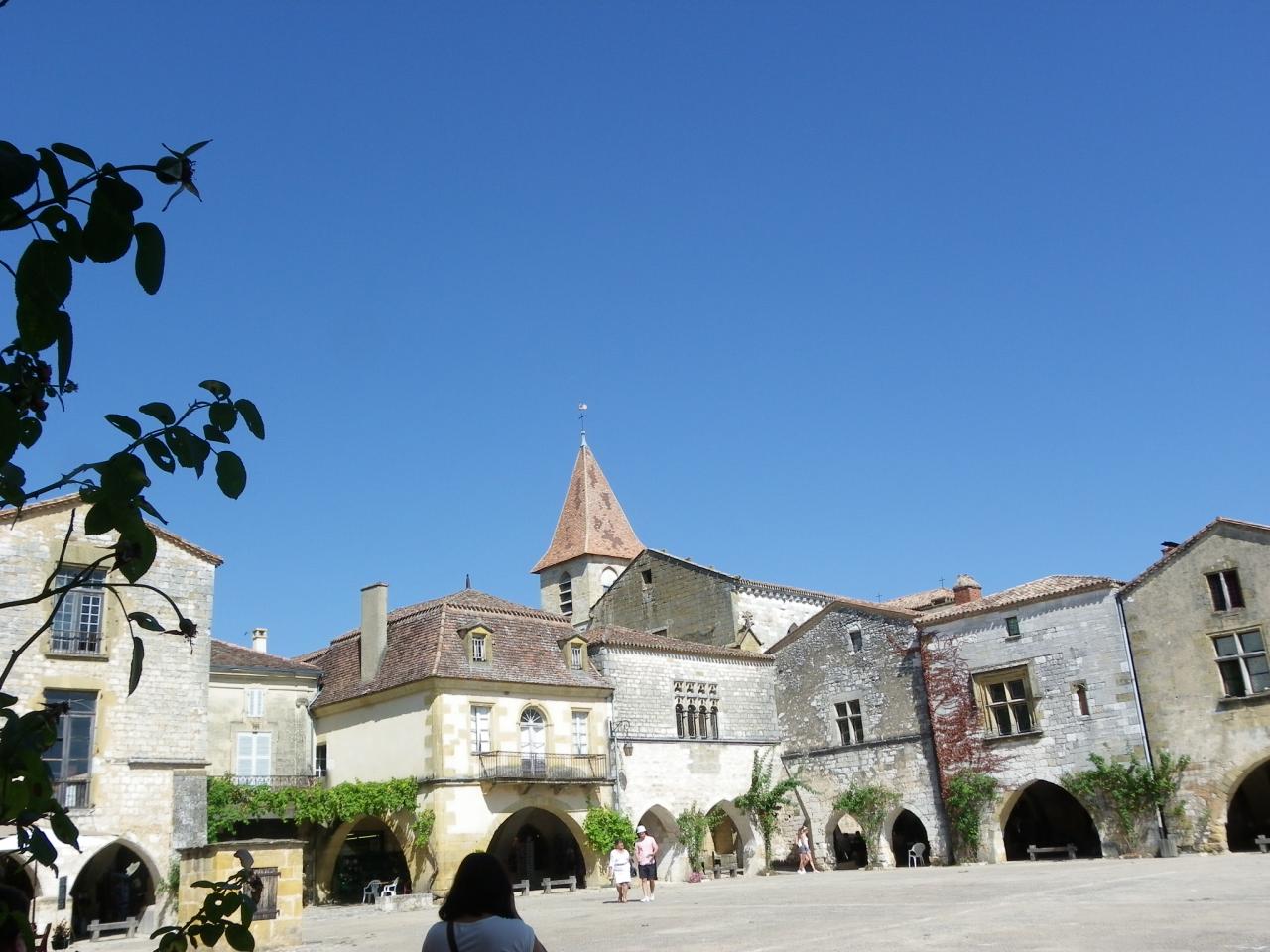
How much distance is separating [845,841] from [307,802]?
15.1m

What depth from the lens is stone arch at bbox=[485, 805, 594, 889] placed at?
29719 mm

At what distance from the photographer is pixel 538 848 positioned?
3064 cm

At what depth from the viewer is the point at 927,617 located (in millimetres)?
30328

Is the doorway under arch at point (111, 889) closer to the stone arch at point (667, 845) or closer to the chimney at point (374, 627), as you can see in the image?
the chimney at point (374, 627)

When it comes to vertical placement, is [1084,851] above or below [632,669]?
below

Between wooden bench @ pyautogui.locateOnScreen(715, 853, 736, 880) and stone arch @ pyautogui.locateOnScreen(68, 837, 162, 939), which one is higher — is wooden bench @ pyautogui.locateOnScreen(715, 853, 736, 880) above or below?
below

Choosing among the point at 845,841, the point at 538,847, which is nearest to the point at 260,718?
the point at 538,847

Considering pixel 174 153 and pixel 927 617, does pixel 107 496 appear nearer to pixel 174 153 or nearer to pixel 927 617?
pixel 174 153

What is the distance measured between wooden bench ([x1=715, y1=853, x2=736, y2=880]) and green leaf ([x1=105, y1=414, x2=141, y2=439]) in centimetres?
3071

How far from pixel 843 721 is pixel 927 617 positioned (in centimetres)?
393

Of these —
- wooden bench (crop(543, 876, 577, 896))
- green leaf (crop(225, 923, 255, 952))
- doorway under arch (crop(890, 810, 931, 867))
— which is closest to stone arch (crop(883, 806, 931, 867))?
doorway under arch (crop(890, 810, 931, 867))

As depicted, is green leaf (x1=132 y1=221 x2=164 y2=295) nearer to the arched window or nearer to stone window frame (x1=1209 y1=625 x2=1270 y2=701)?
stone window frame (x1=1209 y1=625 x2=1270 y2=701)

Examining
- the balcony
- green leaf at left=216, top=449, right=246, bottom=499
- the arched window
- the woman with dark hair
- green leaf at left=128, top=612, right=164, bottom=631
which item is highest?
the arched window

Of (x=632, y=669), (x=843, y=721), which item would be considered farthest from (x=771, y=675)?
(x=632, y=669)
